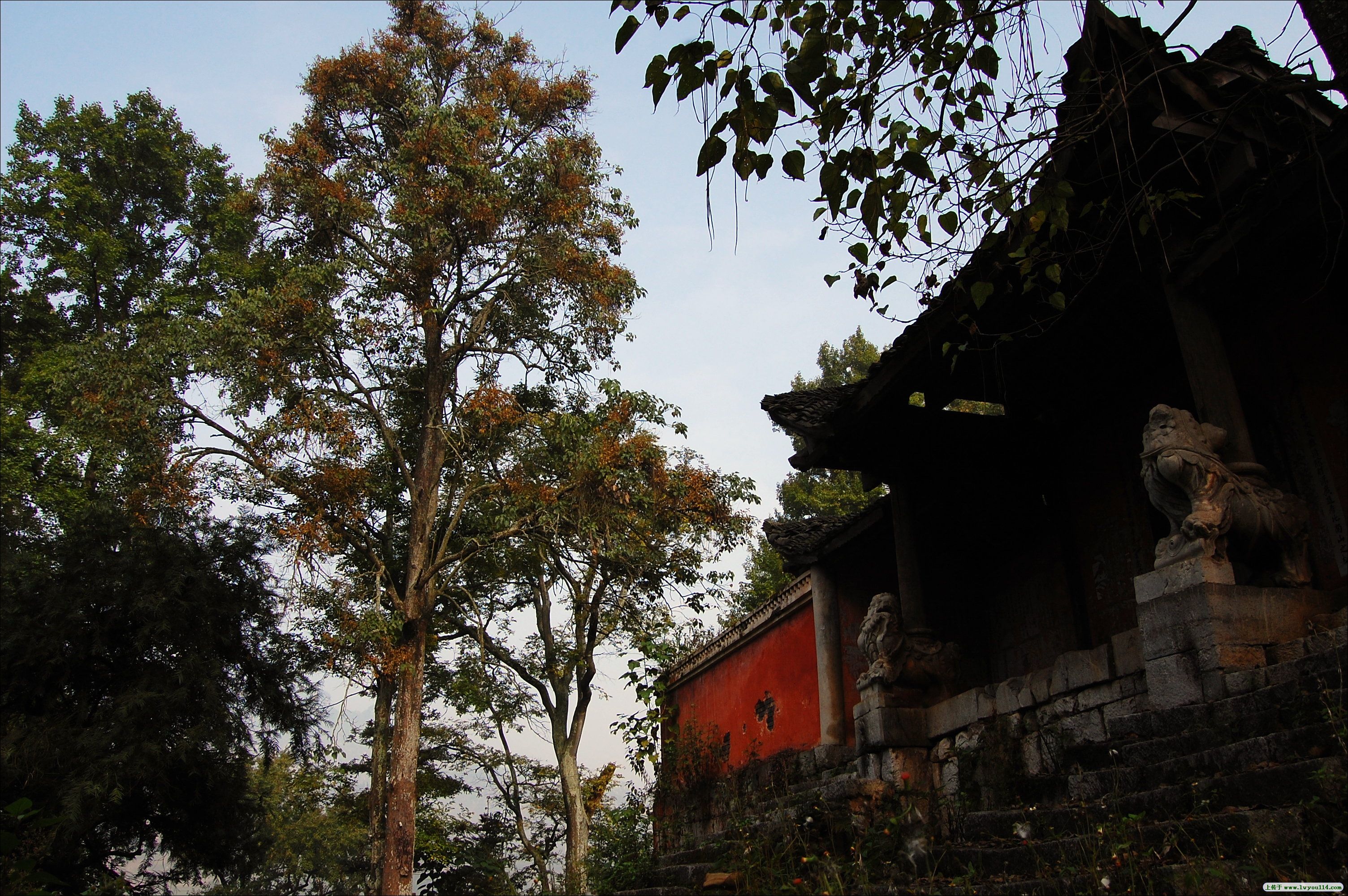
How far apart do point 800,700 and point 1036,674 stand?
4.55m

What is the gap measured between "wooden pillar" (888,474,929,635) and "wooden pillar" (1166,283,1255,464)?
2.88m

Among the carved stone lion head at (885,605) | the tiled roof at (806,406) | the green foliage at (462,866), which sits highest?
the tiled roof at (806,406)

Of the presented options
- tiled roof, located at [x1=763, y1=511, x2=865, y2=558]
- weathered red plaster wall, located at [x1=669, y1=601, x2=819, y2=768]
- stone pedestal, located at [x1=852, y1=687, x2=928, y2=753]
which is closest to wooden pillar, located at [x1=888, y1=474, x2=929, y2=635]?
stone pedestal, located at [x1=852, y1=687, x2=928, y2=753]

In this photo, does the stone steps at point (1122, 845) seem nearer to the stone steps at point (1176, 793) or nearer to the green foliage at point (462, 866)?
the stone steps at point (1176, 793)

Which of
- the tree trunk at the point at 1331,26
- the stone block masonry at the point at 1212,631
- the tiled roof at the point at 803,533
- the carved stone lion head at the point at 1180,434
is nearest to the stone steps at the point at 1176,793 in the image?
the stone block masonry at the point at 1212,631

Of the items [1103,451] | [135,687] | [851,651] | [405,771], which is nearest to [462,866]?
[405,771]

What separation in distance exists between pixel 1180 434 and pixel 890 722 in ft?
10.6

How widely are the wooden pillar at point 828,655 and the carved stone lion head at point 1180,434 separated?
505cm

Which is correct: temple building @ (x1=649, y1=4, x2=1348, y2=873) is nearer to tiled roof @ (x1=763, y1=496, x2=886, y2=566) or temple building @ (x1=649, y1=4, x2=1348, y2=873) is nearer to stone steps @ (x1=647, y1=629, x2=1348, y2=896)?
tiled roof @ (x1=763, y1=496, x2=886, y2=566)

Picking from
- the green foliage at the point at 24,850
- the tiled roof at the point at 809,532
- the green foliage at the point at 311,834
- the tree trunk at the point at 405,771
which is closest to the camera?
the green foliage at the point at 24,850

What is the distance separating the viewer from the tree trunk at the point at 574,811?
47.3ft

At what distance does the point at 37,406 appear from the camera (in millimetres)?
16234

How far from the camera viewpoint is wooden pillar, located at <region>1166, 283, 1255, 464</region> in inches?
194

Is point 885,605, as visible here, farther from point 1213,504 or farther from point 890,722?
point 1213,504
